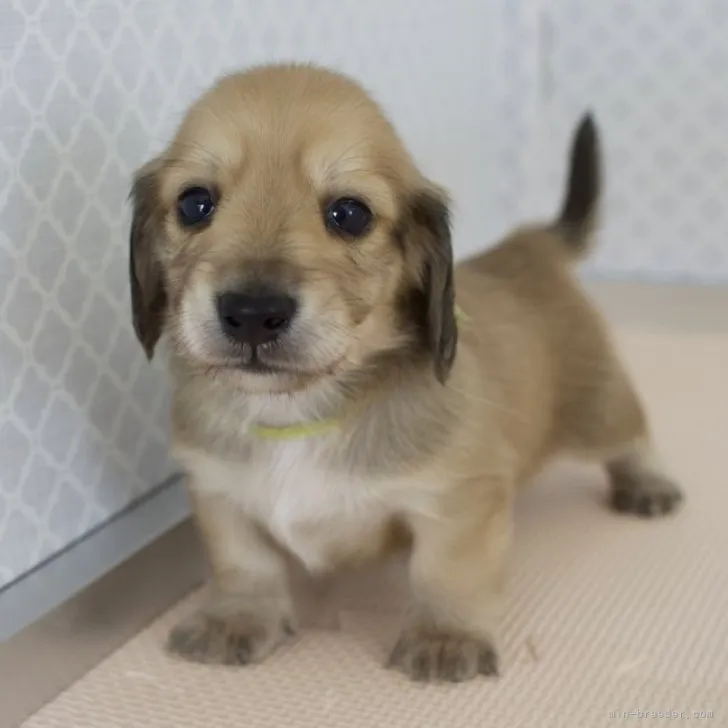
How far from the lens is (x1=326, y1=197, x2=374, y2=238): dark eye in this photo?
1339mm

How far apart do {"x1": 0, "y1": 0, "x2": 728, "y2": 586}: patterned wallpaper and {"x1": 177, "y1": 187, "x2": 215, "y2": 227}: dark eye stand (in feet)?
0.96

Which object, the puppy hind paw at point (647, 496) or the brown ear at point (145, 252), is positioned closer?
the brown ear at point (145, 252)

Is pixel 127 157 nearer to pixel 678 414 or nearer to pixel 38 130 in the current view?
pixel 38 130

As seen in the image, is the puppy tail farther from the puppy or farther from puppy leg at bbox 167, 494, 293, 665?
puppy leg at bbox 167, 494, 293, 665

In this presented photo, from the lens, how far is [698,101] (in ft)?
9.55

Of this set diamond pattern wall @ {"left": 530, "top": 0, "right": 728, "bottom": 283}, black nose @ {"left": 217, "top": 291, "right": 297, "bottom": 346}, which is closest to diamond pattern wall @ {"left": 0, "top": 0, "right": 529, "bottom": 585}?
black nose @ {"left": 217, "top": 291, "right": 297, "bottom": 346}

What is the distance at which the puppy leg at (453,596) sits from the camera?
143 centimetres

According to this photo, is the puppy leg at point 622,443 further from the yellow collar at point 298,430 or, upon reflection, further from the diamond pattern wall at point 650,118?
the diamond pattern wall at point 650,118

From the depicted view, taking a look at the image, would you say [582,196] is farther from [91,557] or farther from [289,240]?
[91,557]

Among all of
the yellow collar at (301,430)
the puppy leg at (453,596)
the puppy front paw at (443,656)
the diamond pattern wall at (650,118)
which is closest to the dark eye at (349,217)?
the yellow collar at (301,430)

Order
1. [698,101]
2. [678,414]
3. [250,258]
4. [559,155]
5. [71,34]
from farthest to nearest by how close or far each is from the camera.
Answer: [559,155] < [698,101] < [678,414] < [71,34] < [250,258]

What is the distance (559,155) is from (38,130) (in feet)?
6.24

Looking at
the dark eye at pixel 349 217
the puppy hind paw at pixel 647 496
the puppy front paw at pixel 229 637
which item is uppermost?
the dark eye at pixel 349 217

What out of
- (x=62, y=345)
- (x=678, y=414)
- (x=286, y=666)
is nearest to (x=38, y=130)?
(x=62, y=345)
